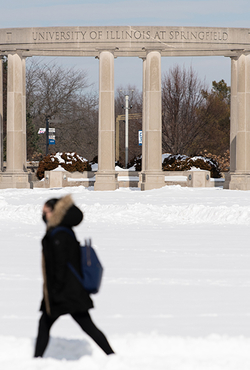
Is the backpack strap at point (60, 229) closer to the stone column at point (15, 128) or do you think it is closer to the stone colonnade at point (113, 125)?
the stone colonnade at point (113, 125)

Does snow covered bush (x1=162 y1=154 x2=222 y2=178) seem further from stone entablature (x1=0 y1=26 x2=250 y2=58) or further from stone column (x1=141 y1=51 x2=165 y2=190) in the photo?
stone entablature (x1=0 y1=26 x2=250 y2=58)

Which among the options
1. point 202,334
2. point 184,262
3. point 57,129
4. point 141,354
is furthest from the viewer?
point 57,129

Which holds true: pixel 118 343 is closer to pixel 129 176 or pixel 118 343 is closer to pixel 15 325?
pixel 15 325

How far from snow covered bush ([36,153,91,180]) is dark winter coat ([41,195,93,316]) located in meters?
28.6

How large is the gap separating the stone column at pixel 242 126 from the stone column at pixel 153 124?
4002mm

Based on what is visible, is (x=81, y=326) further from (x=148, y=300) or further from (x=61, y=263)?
(x=148, y=300)

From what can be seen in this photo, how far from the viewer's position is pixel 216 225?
1548 cm

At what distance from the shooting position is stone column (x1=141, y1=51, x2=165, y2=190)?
27516 mm

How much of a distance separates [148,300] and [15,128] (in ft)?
74.5

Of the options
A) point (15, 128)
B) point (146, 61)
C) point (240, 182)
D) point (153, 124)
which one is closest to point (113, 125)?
point (153, 124)

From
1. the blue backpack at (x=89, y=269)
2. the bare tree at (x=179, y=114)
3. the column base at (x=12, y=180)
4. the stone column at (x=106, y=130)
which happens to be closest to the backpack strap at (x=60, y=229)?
the blue backpack at (x=89, y=269)

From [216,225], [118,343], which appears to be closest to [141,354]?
[118,343]

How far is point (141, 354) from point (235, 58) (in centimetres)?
2535

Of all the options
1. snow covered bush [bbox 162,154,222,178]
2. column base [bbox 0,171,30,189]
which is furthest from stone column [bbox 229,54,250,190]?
column base [bbox 0,171,30,189]
